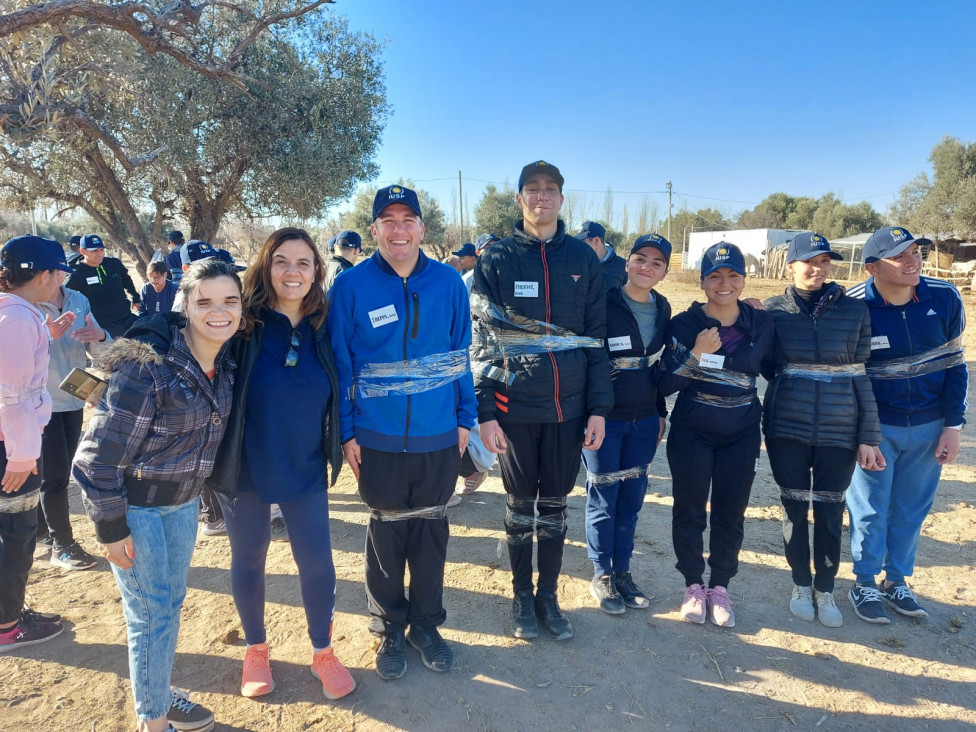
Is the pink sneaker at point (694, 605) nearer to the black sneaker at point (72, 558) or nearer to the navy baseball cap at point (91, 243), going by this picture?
the black sneaker at point (72, 558)

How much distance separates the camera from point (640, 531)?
174 inches

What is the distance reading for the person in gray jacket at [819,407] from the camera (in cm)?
308

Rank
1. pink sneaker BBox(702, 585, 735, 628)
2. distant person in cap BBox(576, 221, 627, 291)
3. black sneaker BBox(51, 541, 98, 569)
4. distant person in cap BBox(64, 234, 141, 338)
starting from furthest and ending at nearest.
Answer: distant person in cap BBox(64, 234, 141, 338) < distant person in cap BBox(576, 221, 627, 291) < black sneaker BBox(51, 541, 98, 569) < pink sneaker BBox(702, 585, 735, 628)

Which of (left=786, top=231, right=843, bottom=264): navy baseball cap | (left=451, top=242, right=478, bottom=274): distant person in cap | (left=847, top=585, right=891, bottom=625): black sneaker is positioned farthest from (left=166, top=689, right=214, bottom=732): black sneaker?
(left=451, top=242, right=478, bottom=274): distant person in cap

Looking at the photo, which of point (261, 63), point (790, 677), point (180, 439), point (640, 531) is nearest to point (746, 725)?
point (790, 677)

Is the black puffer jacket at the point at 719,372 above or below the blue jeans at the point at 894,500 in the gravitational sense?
above

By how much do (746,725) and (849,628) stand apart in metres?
1.17

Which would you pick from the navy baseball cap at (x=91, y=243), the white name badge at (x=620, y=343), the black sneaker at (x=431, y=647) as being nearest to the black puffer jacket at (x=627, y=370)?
the white name badge at (x=620, y=343)

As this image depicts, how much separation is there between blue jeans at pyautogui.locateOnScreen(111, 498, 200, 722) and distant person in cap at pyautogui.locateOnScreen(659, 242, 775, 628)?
251 centimetres

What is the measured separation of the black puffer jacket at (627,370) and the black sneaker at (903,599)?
76.3 inches

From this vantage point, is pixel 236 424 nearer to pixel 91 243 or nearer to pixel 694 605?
pixel 694 605

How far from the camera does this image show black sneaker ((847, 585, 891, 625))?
324cm

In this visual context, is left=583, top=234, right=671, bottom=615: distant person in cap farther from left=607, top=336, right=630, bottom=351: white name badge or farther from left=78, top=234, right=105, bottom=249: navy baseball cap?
left=78, top=234, right=105, bottom=249: navy baseball cap

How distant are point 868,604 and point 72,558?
5.16 m
